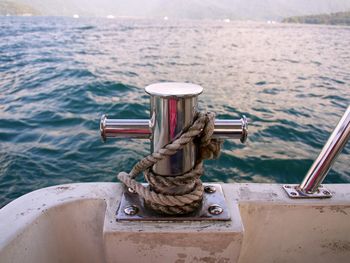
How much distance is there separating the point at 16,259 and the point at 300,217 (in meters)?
0.94

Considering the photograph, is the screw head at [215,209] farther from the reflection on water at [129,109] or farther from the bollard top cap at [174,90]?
the reflection on water at [129,109]

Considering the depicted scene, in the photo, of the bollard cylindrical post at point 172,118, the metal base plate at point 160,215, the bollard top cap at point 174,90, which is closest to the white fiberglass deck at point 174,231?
the metal base plate at point 160,215

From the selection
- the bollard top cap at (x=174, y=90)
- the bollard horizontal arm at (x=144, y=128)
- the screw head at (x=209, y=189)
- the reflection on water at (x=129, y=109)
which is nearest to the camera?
the bollard top cap at (x=174, y=90)

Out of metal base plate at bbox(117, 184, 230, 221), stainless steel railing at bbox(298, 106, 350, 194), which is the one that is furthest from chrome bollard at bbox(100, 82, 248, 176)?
stainless steel railing at bbox(298, 106, 350, 194)

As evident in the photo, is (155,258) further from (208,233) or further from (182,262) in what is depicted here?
(208,233)

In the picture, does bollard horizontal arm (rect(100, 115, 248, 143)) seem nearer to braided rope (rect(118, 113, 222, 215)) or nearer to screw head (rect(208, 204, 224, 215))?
braided rope (rect(118, 113, 222, 215))

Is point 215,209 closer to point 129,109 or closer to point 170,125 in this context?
point 170,125

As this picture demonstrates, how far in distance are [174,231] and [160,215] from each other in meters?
0.08

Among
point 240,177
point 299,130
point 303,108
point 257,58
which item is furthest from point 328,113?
point 257,58

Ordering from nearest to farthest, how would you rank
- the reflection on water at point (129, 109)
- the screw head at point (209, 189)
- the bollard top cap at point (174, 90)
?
the bollard top cap at point (174, 90), the screw head at point (209, 189), the reflection on water at point (129, 109)

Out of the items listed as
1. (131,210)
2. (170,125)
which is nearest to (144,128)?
(170,125)

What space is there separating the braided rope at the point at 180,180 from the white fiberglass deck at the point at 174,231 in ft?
0.21

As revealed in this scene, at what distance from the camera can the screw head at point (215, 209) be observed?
96cm

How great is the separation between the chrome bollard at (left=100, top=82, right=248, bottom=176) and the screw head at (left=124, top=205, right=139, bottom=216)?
0.46 ft
